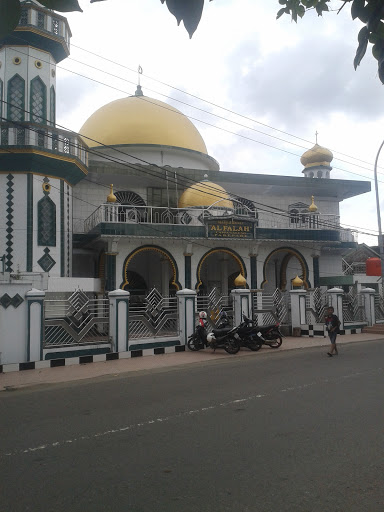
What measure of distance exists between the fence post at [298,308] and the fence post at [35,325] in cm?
952

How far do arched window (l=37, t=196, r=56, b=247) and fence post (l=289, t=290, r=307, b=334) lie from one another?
344 inches

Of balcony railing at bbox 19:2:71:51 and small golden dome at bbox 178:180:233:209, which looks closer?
balcony railing at bbox 19:2:71:51

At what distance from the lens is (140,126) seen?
2238cm

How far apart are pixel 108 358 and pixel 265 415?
7175mm

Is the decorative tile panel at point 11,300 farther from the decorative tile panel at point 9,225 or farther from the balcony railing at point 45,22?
the balcony railing at point 45,22

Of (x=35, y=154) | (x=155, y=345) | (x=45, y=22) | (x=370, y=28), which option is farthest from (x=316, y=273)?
(x=370, y=28)

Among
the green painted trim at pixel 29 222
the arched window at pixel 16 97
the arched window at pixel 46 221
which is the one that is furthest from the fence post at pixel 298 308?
the arched window at pixel 16 97

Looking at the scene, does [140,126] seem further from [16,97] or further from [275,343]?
[275,343]

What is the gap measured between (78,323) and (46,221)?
213 inches

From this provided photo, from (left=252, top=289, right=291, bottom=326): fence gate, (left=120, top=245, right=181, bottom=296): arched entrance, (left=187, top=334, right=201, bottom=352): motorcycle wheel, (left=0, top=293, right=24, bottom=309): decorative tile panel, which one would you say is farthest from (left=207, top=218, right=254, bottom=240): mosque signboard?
(left=0, top=293, right=24, bottom=309): decorative tile panel

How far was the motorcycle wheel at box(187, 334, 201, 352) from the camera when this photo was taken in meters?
13.8

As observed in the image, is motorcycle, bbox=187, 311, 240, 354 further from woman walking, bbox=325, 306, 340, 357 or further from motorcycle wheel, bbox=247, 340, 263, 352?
woman walking, bbox=325, 306, 340, 357

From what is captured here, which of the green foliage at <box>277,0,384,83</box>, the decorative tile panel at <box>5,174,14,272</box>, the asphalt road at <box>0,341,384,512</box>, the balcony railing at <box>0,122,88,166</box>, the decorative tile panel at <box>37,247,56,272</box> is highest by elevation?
the balcony railing at <box>0,122,88,166</box>

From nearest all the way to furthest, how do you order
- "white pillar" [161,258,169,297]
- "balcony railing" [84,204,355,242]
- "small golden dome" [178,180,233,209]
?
"balcony railing" [84,204,355,242] → "small golden dome" [178,180,233,209] → "white pillar" [161,258,169,297]
